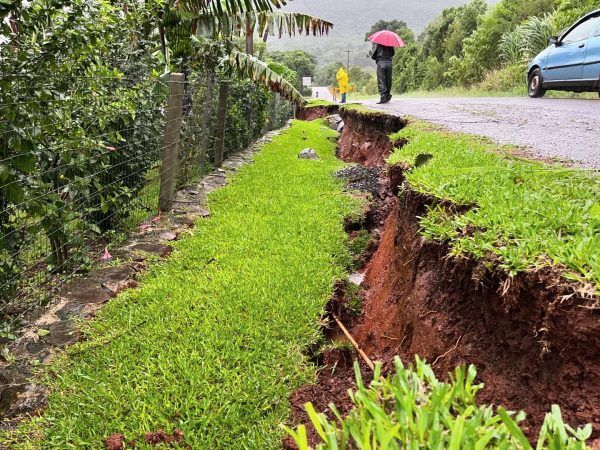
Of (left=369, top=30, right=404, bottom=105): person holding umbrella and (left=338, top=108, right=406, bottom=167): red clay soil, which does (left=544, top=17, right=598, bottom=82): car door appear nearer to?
(left=369, top=30, right=404, bottom=105): person holding umbrella

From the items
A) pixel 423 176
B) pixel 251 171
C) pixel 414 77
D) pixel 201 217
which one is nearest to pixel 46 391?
pixel 423 176

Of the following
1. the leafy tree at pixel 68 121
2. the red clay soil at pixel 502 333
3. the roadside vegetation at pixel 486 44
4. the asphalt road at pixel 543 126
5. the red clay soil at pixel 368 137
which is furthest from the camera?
the roadside vegetation at pixel 486 44

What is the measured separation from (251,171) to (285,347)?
5375mm

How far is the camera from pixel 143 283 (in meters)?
3.67

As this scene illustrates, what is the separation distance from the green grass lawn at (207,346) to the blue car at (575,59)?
741 centimetres

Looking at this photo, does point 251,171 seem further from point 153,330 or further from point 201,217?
point 153,330

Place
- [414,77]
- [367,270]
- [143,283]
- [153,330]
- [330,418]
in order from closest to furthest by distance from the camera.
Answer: [330,418], [153,330], [143,283], [367,270], [414,77]

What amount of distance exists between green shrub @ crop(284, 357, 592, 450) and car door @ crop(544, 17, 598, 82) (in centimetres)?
1035

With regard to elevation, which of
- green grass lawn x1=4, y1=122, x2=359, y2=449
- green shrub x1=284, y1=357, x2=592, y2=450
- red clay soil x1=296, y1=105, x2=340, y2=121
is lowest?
green grass lawn x1=4, y1=122, x2=359, y2=449

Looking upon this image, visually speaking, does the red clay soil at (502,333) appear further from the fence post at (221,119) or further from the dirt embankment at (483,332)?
the fence post at (221,119)

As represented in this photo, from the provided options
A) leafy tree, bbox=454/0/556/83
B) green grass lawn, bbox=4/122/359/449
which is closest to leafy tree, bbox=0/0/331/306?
green grass lawn, bbox=4/122/359/449

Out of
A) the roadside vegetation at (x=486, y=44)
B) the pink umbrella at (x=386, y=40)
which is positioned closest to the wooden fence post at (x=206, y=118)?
the pink umbrella at (x=386, y=40)

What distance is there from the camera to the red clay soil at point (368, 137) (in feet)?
26.9

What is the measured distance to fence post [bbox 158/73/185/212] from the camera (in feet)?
17.0
